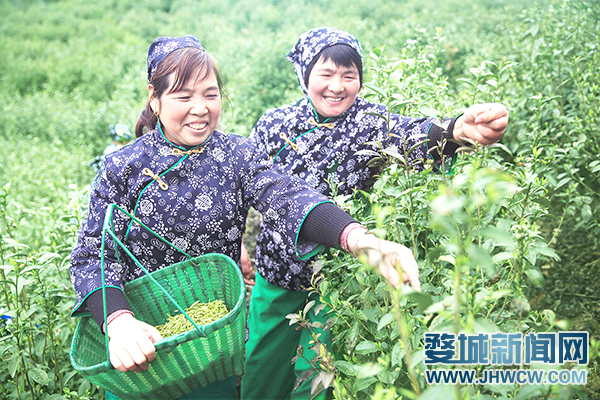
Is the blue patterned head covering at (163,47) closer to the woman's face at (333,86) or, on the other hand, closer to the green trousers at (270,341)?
the woman's face at (333,86)

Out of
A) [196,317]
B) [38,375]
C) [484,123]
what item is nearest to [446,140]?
[484,123]

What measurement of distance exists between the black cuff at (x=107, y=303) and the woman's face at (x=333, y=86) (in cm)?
110

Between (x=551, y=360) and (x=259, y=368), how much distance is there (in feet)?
4.62

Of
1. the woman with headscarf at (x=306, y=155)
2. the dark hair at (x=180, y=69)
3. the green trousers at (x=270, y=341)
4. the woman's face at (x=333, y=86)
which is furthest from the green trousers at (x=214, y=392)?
the woman's face at (x=333, y=86)

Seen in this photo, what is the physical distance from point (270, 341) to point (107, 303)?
90 cm

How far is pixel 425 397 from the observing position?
691 millimetres

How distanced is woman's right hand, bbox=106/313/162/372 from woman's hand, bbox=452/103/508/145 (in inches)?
43.0

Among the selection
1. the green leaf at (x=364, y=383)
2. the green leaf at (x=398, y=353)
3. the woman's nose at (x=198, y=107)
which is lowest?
the green leaf at (x=364, y=383)

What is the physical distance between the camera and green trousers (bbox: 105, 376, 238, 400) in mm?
1554

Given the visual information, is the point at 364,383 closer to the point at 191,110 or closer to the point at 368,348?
the point at 368,348

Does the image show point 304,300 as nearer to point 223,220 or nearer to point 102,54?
point 223,220

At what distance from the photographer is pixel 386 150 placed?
133 cm

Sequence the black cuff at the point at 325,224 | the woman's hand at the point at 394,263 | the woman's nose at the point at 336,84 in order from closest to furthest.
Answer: the woman's hand at the point at 394,263 → the black cuff at the point at 325,224 → the woman's nose at the point at 336,84

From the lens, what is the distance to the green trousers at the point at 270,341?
6.68ft
